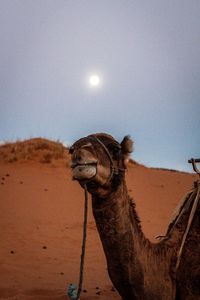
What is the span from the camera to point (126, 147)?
3900 millimetres

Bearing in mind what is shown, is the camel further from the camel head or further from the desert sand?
the desert sand

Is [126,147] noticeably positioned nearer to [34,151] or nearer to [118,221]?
[118,221]

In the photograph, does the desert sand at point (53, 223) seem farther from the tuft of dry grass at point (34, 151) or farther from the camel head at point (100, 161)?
the camel head at point (100, 161)

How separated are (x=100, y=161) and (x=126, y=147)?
0.33 meters

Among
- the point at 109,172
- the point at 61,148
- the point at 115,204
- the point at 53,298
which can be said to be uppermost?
the point at 61,148

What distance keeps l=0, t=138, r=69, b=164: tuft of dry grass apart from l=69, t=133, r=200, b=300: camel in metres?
16.6

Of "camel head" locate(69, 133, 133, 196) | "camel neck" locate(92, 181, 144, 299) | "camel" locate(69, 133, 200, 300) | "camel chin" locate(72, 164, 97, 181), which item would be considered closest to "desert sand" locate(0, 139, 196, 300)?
"camel" locate(69, 133, 200, 300)

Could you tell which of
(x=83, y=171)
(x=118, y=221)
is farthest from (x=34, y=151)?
(x=83, y=171)

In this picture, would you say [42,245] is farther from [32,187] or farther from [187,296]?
[187,296]

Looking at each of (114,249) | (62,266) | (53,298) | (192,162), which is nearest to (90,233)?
(62,266)

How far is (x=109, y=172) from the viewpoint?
3.76 metres

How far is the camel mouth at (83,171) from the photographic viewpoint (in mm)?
3441

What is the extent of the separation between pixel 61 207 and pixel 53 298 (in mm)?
8572

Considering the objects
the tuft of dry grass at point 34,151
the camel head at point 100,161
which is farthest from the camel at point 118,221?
the tuft of dry grass at point 34,151
